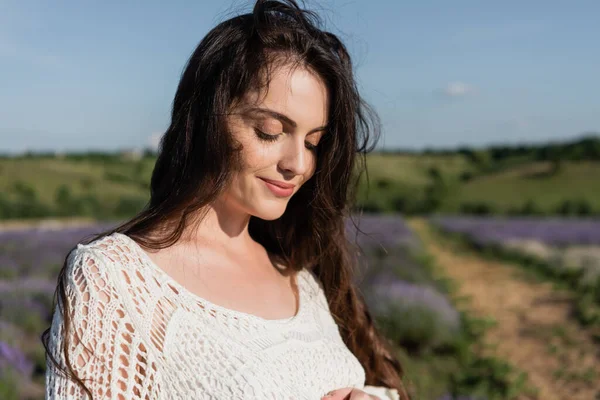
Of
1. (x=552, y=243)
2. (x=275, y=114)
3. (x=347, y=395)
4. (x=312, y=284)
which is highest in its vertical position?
(x=275, y=114)

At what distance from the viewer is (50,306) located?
4.27 metres

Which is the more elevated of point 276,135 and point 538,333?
point 276,135

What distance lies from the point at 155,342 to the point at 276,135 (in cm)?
56

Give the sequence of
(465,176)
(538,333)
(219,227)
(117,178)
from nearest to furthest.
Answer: (219,227) → (538,333) → (117,178) → (465,176)

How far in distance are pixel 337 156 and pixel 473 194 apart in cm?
2983

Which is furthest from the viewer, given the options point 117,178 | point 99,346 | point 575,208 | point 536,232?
point 575,208

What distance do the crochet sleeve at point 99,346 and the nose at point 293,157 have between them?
1.62 feet

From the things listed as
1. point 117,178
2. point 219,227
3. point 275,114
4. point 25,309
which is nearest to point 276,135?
point 275,114

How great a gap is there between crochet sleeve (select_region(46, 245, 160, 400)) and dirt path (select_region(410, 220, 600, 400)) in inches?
170

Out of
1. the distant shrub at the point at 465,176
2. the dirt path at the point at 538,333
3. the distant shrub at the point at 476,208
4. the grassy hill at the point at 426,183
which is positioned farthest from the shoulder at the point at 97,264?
the distant shrub at the point at 465,176

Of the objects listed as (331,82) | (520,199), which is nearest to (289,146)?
(331,82)

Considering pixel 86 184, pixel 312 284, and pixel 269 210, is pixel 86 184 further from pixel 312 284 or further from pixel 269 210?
Answer: pixel 269 210

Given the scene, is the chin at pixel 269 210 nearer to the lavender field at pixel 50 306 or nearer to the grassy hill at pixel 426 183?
the lavender field at pixel 50 306

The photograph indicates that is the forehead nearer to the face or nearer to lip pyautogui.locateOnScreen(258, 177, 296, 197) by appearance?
the face
